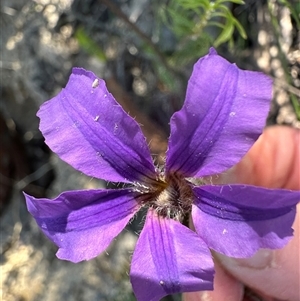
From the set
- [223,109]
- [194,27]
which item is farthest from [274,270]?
[194,27]

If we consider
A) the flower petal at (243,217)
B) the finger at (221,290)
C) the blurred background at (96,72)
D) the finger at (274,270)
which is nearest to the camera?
the flower petal at (243,217)

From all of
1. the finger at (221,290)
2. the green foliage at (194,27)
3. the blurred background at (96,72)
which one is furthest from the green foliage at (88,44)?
the finger at (221,290)

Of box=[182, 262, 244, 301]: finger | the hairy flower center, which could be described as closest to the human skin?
box=[182, 262, 244, 301]: finger

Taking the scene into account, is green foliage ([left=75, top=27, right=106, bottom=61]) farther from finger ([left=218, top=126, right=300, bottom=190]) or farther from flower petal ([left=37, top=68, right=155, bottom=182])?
flower petal ([left=37, top=68, right=155, bottom=182])

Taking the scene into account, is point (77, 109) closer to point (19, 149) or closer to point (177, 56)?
point (177, 56)

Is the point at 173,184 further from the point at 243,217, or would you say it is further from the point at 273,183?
the point at 273,183

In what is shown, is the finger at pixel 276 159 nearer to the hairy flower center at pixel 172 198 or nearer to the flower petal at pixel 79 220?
the hairy flower center at pixel 172 198
